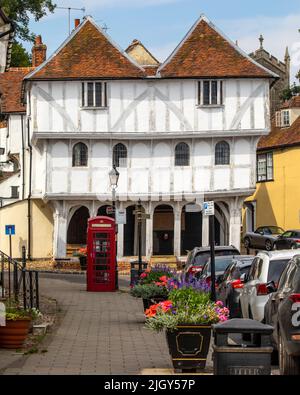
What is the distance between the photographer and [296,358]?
45.6 feet

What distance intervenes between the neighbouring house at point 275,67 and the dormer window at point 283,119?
2394cm

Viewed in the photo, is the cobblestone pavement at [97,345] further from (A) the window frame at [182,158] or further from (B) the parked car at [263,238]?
(B) the parked car at [263,238]

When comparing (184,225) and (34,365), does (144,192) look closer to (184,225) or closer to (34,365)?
(184,225)

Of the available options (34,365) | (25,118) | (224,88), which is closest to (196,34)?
(224,88)

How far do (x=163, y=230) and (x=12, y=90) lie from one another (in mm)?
15237

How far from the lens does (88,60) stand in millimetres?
53969

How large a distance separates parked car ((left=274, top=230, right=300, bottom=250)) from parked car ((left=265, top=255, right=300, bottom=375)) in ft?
117

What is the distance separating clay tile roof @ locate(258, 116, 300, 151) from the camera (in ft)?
211

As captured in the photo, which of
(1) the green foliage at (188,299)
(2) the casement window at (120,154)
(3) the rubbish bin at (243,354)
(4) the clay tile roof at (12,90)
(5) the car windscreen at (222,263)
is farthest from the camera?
(4) the clay tile roof at (12,90)

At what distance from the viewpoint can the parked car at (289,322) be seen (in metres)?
13.7

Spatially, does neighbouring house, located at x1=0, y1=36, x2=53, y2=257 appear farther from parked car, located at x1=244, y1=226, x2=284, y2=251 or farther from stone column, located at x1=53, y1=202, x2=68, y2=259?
parked car, located at x1=244, y1=226, x2=284, y2=251

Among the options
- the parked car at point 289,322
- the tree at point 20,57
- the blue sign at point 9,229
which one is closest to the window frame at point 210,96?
the blue sign at point 9,229

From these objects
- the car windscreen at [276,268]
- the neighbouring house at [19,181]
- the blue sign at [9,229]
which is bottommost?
the car windscreen at [276,268]

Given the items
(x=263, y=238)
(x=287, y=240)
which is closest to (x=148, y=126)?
(x=287, y=240)
